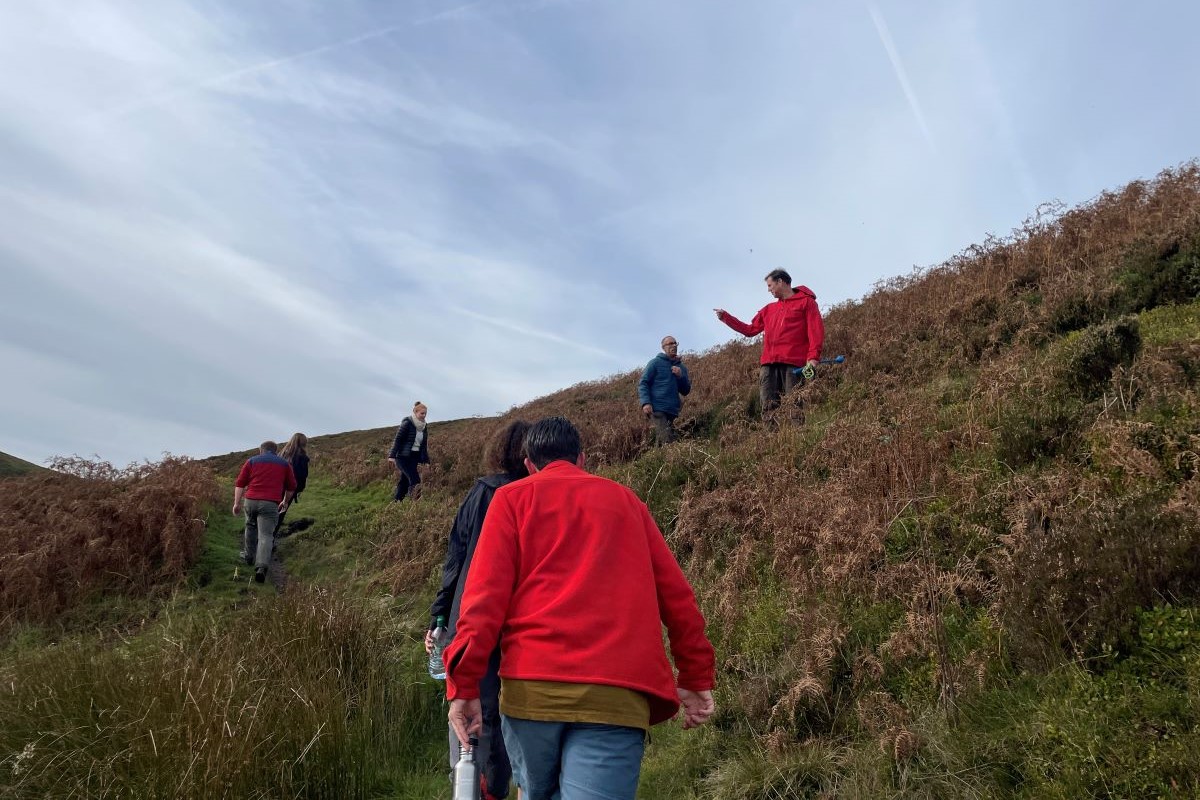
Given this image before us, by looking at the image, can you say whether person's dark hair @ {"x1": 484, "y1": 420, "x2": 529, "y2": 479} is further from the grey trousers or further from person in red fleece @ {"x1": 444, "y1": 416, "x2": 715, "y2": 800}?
the grey trousers

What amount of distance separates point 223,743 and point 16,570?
6672 mm

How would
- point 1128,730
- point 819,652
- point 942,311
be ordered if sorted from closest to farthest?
point 1128,730 → point 819,652 → point 942,311

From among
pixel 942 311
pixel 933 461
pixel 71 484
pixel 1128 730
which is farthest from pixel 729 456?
pixel 71 484

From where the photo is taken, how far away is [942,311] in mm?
9758

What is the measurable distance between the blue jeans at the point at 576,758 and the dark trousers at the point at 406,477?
444 inches

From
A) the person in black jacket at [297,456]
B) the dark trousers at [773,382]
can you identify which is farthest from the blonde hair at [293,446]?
the dark trousers at [773,382]

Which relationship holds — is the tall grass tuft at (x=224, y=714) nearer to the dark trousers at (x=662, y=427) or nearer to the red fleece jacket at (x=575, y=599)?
the red fleece jacket at (x=575, y=599)

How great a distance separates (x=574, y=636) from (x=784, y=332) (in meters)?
7.49

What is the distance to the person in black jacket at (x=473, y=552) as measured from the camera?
3428 mm

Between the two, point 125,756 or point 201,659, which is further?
point 201,659

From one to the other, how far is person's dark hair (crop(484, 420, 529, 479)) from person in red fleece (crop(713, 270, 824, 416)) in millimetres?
5958

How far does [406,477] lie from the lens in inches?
533

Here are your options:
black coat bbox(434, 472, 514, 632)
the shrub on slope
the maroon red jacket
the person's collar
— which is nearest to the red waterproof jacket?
black coat bbox(434, 472, 514, 632)

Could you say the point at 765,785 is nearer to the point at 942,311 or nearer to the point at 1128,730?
the point at 1128,730
